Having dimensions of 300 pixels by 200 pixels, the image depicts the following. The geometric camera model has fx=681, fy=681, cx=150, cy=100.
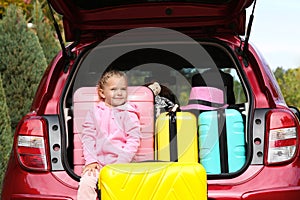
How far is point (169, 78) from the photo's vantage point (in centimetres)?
576

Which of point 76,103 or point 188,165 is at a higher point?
point 76,103

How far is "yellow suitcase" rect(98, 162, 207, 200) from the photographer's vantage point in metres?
3.62

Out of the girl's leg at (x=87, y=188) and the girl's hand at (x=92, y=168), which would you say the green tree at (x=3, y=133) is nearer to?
the girl's hand at (x=92, y=168)

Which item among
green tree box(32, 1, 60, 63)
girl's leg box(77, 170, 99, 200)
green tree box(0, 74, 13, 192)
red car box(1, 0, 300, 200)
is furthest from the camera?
green tree box(32, 1, 60, 63)

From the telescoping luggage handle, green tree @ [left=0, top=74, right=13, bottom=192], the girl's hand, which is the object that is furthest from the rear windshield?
green tree @ [left=0, top=74, right=13, bottom=192]

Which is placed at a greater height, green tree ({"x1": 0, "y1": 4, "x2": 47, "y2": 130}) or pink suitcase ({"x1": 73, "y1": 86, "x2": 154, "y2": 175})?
green tree ({"x1": 0, "y1": 4, "x2": 47, "y2": 130})

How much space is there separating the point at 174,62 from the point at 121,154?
1980 millimetres

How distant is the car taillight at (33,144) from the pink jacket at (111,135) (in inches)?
9.8

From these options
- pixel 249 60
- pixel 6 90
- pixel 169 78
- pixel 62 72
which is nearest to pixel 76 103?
pixel 62 72

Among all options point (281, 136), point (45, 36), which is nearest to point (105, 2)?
point (281, 136)

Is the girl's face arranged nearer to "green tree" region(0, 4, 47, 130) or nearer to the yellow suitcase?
the yellow suitcase

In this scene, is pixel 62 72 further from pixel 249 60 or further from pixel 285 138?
pixel 285 138

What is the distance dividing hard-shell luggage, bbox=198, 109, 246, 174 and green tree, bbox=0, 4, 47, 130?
5602 mm

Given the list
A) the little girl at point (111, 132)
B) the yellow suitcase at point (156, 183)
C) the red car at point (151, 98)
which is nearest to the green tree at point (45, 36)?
the red car at point (151, 98)
